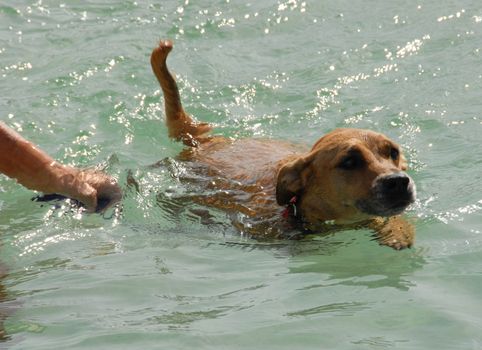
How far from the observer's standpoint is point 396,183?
5.71 meters

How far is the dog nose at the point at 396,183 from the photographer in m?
5.71

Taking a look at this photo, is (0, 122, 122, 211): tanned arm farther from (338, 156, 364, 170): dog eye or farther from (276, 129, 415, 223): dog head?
(338, 156, 364, 170): dog eye

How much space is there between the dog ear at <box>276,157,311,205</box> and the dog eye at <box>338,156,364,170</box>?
283 millimetres

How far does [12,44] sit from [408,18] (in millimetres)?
4528

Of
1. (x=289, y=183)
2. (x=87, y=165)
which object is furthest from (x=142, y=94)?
(x=289, y=183)

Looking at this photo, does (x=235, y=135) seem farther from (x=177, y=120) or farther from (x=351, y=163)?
(x=351, y=163)

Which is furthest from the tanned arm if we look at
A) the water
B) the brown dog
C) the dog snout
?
the dog snout

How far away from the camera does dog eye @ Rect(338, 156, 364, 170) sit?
5988 mm

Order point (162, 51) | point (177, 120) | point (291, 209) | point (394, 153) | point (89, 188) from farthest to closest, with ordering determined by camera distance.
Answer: point (177, 120), point (162, 51), point (291, 209), point (394, 153), point (89, 188)

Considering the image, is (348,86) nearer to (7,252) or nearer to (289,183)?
(289,183)

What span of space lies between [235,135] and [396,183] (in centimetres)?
290

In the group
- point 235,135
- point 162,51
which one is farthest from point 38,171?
point 235,135

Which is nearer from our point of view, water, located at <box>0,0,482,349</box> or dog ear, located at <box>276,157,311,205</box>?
water, located at <box>0,0,482,349</box>

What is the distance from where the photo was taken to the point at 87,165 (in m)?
7.76
